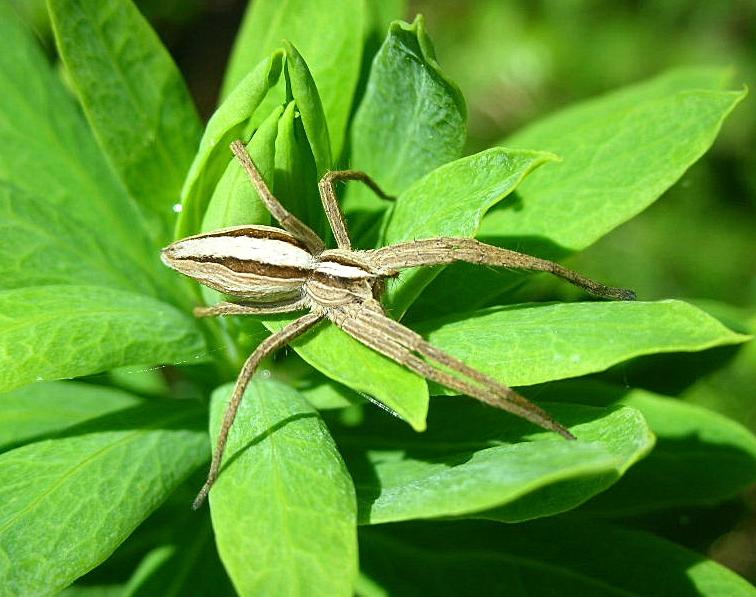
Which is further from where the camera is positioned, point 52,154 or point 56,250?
point 52,154

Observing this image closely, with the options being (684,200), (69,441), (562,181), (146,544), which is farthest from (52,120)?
(684,200)

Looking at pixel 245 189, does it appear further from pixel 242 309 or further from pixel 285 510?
pixel 285 510

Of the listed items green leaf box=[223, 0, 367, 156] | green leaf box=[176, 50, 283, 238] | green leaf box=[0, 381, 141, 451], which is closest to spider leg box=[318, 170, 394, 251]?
green leaf box=[223, 0, 367, 156]

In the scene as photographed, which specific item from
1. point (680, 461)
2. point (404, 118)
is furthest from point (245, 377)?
point (680, 461)

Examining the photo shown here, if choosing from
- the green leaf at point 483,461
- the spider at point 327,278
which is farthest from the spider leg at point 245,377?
the green leaf at point 483,461

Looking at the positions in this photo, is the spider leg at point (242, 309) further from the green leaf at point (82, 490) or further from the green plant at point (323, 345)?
the green leaf at point (82, 490)

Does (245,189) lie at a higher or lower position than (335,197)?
higher
